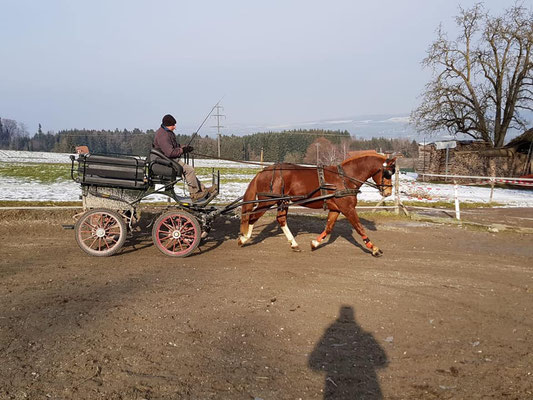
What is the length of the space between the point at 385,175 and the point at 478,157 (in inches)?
1189

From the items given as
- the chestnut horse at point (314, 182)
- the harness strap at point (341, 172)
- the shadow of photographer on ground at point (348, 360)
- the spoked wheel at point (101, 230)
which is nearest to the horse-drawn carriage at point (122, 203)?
the spoked wheel at point (101, 230)

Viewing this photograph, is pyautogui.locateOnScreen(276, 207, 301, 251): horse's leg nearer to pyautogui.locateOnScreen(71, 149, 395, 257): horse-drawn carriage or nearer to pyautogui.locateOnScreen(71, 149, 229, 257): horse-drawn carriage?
pyautogui.locateOnScreen(71, 149, 395, 257): horse-drawn carriage

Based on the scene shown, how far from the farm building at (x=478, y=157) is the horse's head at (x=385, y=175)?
24.6 metres

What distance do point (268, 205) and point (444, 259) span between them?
367 cm

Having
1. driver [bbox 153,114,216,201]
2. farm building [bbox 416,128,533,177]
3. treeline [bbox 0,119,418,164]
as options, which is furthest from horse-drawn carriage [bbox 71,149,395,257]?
treeline [bbox 0,119,418,164]

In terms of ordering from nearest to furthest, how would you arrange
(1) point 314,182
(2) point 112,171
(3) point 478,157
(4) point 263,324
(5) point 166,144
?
1. (4) point 263,324
2. (2) point 112,171
3. (5) point 166,144
4. (1) point 314,182
5. (3) point 478,157

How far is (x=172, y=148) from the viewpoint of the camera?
7.60 meters

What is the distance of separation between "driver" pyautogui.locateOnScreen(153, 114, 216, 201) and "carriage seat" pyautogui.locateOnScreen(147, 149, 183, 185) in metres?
0.10

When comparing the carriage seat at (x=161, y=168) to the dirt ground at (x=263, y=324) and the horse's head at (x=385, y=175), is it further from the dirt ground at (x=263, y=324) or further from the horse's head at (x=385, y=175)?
the horse's head at (x=385, y=175)

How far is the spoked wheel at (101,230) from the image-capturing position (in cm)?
740

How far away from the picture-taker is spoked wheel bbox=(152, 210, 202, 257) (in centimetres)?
757

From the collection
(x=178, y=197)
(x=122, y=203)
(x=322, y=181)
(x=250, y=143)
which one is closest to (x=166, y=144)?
(x=178, y=197)

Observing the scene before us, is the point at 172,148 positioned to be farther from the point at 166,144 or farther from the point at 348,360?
the point at 348,360

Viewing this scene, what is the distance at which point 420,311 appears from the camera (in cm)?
534
